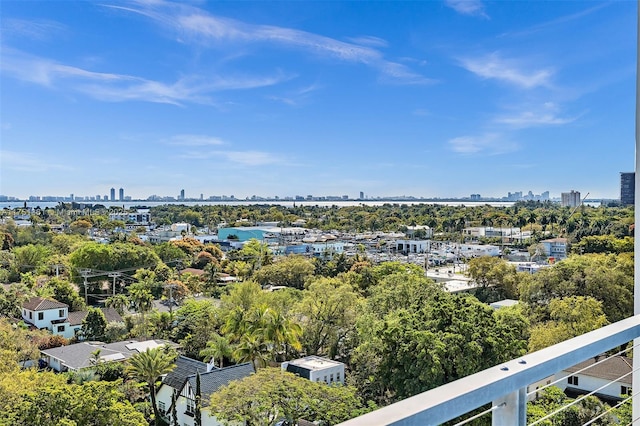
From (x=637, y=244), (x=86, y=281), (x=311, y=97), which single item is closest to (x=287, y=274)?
(x=86, y=281)

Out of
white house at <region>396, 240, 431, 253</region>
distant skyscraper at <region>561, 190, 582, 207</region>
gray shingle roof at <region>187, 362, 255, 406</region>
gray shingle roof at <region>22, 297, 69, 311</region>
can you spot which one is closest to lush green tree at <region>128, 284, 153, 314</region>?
gray shingle roof at <region>22, 297, 69, 311</region>

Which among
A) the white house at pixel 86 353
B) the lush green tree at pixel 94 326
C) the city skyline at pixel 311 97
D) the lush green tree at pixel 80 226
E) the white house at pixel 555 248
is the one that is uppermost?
the city skyline at pixel 311 97

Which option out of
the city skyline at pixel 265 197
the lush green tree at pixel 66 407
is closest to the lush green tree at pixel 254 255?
the city skyline at pixel 265 197

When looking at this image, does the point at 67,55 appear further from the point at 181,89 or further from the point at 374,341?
the point at 374,341

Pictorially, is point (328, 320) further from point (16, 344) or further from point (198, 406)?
point (16, 344)

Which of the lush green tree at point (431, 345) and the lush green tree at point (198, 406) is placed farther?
the lush green tree at point (198, 406)

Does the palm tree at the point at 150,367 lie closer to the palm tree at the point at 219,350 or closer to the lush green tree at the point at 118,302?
the palm tree at the point at 219,350
